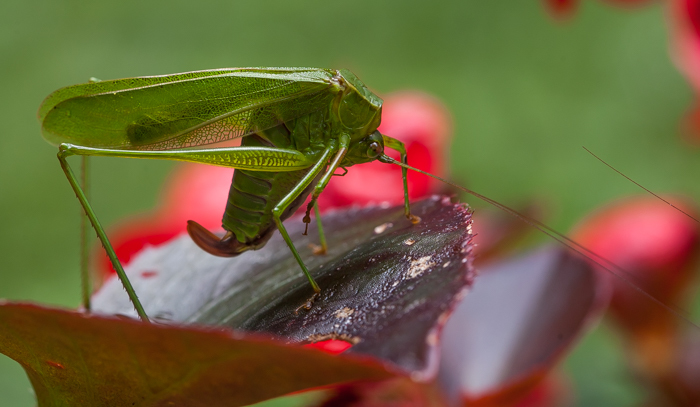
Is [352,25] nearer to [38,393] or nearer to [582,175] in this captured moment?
[582,175]

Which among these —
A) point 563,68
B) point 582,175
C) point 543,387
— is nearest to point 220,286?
point 543,387

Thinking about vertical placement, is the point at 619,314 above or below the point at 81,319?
below

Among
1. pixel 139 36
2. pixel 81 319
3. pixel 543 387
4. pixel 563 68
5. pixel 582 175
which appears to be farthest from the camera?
pixel 139 36

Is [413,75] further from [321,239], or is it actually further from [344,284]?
[344,284]

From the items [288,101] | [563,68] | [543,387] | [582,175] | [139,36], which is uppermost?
[288,101]

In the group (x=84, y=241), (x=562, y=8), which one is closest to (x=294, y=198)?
(x=84, y=241)

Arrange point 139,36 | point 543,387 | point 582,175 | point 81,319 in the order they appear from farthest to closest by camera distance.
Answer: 1. point 139,36
2. point 582,175
3. point 543,387
4. point 81,319

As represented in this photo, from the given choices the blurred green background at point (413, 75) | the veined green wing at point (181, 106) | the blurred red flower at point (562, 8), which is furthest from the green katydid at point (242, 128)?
the blurred green background at point (413, 75)

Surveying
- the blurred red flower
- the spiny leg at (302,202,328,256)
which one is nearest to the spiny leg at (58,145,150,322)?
the spiny leg at (302,202,328,256)
